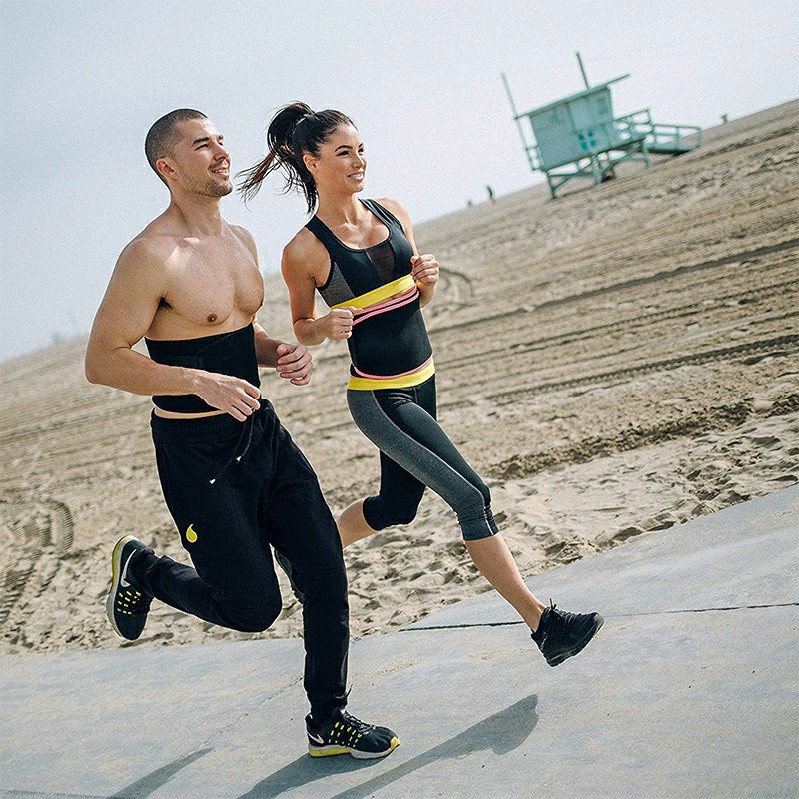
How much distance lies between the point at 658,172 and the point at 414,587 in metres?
19.4

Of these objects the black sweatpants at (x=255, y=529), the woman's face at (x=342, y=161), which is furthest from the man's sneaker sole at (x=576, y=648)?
the woman's face at (x=342, y=161)

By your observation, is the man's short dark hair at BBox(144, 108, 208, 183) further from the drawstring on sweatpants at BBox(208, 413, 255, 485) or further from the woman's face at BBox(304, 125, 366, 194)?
the drawstring on sweatpants at BBox(208, 413, 255, 485)

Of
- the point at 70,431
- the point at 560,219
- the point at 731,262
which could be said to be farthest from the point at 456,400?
the point at 560,219

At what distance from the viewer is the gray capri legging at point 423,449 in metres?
3.63

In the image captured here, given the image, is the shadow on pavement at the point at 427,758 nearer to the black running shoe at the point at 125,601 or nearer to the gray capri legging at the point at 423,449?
the gray capri legging at the point at 423,449

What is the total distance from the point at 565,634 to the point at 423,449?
889 millimetres

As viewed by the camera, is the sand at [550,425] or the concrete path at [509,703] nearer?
the concrete path at [509,703]

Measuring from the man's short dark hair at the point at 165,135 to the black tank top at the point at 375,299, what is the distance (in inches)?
28.3

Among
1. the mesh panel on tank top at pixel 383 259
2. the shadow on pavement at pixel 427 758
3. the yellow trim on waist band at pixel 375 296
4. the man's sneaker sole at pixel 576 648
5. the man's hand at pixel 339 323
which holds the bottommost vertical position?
the shadow on pavement at pixel 427 758

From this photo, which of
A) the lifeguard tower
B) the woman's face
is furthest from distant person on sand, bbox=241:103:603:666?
the lifeguard tower

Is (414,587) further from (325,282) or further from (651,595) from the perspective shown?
(325,282)

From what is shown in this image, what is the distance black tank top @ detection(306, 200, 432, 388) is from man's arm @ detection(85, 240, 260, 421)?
76cm

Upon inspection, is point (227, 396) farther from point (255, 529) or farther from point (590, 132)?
point (590, 132)

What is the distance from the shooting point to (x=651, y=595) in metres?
3.83
